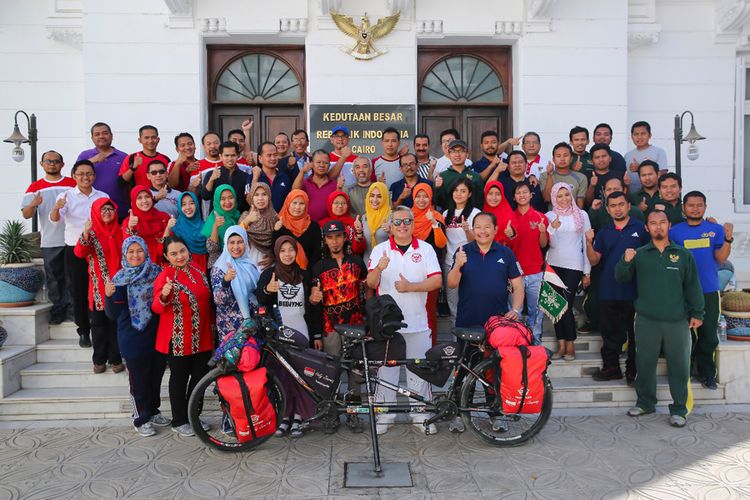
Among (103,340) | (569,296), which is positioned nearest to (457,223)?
(569,296)

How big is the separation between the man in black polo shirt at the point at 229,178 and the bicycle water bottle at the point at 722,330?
4377 millimetres

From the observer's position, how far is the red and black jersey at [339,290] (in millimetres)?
4094

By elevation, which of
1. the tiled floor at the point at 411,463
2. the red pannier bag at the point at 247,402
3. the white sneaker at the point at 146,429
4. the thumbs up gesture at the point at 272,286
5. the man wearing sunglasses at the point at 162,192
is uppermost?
the man wearing sunglasses at the point at 162,192

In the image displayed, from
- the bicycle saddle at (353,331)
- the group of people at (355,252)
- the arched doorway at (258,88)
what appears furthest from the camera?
the arched doorway at (258,88)

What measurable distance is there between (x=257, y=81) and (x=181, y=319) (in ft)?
15.9

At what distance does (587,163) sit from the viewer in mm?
5754

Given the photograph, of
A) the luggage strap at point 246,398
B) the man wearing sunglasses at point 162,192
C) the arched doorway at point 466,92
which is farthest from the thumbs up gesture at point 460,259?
the arched doorway at point 466,92

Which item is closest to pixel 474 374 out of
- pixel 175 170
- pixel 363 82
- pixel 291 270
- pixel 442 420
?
pixel 442 420

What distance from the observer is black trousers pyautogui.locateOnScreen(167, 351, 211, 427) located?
3.99 metres

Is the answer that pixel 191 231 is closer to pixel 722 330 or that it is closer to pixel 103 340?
pixel 103 340

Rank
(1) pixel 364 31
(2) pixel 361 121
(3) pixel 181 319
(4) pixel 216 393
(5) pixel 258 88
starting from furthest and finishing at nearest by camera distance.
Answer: (5) pixel 258 88, (2) pixel 361 121, (1) pixel 364 31, (3) pixel 181 319, (4) pixel 216 393

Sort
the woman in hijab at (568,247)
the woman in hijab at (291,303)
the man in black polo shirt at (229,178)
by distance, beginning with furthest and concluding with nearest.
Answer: the man in black polo shirt at (229,178) → the woman in hijab at (568,247) → the woman in hijab at (291,303)

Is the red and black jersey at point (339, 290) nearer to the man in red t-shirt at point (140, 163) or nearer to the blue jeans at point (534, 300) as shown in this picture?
the blue jeans at point (534, 300)

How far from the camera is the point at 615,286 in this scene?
15.2ft
